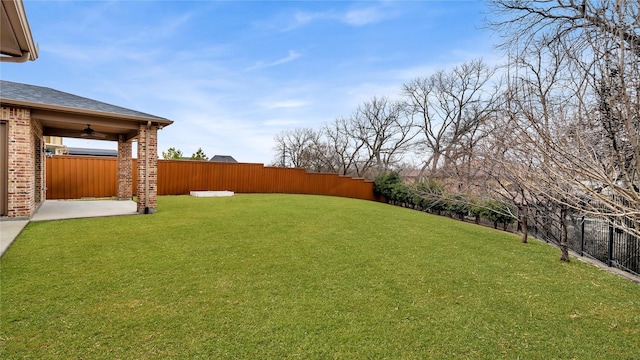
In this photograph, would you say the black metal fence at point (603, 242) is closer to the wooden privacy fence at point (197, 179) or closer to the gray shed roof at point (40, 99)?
the gray shed roof at point (40, 99)

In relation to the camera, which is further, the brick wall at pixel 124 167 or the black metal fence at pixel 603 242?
the brick wall at pixel 124 167

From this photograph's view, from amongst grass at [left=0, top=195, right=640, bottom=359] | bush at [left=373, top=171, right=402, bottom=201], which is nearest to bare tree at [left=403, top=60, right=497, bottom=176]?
bush at [left=373, top=171, right=402, bottom=201]

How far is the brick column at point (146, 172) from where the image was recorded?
331 inches

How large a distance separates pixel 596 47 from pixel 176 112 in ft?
55.7

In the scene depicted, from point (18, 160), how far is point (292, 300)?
7.52m

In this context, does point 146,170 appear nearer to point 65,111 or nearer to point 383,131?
point 65,111

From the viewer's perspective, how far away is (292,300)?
3320mm

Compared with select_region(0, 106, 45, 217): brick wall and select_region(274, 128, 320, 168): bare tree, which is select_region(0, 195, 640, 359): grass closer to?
select_region(0, 106, 45, 217): brick wall

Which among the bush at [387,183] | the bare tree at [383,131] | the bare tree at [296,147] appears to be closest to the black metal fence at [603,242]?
the bush at [387,183]

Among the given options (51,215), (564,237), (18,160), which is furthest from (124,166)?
(564,237)

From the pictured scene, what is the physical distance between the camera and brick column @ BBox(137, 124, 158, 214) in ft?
27.6

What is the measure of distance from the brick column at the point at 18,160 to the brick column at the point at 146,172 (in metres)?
2.24

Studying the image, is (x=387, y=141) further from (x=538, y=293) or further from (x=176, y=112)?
(x=538, y=293)

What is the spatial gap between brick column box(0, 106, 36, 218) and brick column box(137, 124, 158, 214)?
2.24 m
